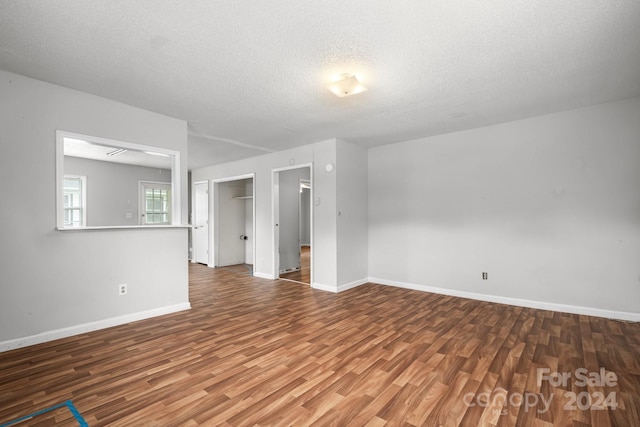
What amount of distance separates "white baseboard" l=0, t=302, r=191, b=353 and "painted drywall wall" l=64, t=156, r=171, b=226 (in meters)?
4.40

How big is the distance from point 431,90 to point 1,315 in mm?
4648

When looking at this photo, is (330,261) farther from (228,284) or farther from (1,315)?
(1,315)

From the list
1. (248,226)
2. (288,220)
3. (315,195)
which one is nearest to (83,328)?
(315,195)

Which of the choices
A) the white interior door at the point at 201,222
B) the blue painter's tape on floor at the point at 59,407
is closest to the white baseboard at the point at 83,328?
the blue painter's tape on floor at the point at 59,407

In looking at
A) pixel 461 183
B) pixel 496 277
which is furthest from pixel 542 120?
pixel 496 277

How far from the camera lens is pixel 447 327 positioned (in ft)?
10.7

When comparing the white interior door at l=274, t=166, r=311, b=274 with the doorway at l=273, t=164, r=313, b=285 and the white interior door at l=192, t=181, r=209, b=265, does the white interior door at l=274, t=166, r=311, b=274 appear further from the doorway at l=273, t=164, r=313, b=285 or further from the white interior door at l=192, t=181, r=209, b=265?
the white interior door at l=192, t=181, r=209, b=265

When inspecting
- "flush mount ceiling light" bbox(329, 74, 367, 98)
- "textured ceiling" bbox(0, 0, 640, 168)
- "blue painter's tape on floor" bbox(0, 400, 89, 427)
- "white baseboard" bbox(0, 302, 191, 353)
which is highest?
"textured ceiling" bbox(0, 0, 640, 168)

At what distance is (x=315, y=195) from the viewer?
16.7 feet

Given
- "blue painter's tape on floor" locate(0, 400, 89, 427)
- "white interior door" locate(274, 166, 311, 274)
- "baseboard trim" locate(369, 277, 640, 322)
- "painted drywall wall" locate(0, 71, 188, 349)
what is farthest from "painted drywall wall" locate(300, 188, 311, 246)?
"blue painter's tape on floor" locate(0, 400, 89, 427)

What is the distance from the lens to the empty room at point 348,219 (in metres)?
1.93

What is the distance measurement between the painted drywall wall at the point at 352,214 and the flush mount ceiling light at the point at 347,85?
2.13 m

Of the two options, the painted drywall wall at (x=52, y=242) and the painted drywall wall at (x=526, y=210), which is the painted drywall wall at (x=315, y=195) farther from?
the painted drywall wall at (x=52, y=242)

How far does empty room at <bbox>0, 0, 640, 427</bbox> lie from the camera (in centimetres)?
193
